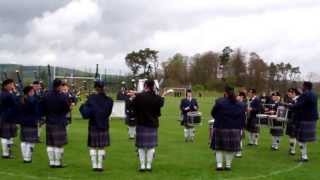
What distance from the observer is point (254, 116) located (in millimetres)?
17906

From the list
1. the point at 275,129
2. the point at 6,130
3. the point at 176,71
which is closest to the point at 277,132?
the point at 275,129

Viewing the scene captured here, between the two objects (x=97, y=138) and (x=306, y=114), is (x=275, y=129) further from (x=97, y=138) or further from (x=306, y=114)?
(x=97, y=138)

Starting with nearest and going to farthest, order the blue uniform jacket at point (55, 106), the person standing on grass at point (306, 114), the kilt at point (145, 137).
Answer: the kilt at point (145, 137) → the blue uniform jacket at point (55, 106) → the person standing on grass at point (306, 114)

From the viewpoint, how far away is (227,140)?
41.5ft

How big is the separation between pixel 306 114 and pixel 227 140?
3.08 metres

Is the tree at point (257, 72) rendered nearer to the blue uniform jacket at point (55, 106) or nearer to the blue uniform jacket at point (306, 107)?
the blue uniform jacket at point (306, 107)

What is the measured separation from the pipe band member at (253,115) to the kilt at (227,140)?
4.74m

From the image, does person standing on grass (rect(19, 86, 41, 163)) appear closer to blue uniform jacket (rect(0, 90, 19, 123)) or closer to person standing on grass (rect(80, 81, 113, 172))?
blue uniform jacket (rect(0, 90, 19, 123))

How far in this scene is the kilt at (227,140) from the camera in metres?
12.6

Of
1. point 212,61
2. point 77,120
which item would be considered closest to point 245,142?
point 77,120

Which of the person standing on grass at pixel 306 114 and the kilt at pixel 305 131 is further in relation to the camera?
the kilt at pixel 305 131

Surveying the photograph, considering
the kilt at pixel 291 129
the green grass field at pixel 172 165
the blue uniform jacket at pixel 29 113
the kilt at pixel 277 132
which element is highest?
the blue uniform jacket at pixel 29 113

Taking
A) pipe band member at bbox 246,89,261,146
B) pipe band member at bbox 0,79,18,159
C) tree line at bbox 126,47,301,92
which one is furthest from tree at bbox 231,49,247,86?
pipe band member at bbox 0,79,18,159

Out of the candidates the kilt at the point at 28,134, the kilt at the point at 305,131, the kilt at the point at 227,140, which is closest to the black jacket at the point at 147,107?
the kilt at the point at 227,140
